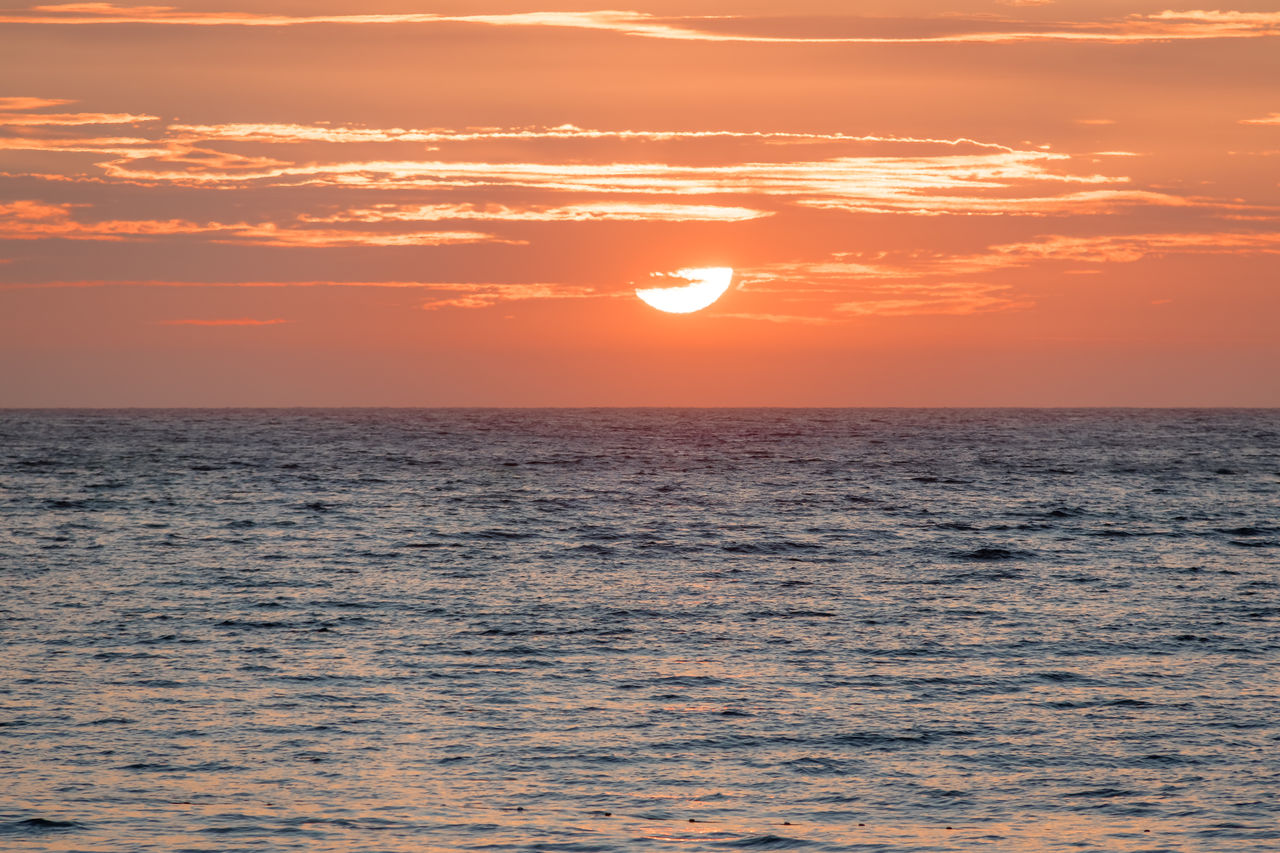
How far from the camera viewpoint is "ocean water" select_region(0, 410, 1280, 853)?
15820 millimetres

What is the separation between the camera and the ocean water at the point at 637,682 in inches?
623

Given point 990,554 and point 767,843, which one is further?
point 990,554

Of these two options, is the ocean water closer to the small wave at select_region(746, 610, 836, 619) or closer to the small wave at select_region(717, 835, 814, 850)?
the small wave at select_region(717, 835, 814, 850)

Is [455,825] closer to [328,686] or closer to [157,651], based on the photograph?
[328,686]

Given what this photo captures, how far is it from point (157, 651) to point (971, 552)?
2769 cm

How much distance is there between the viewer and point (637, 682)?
76.4 ft

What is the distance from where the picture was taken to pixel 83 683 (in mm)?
22766

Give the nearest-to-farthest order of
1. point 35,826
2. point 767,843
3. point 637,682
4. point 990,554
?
point 767,843 < point 35,826 < point 637,682 < point 990,554

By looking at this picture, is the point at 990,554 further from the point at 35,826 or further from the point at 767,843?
the point at 35,826

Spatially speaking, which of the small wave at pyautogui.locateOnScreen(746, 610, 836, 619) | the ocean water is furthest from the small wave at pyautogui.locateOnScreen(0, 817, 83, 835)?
the small wave at pyautogui.locateOnScreen(746, 610, 836, 619)

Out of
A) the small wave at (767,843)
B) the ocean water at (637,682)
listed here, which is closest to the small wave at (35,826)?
the ocean water at (637,682)

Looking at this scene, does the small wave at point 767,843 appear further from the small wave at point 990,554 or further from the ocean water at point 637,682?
the small wave at point 990,554

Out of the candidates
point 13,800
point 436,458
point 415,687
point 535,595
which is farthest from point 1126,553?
point 436,458

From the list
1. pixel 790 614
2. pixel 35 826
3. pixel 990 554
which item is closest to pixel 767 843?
pixel 35 826
